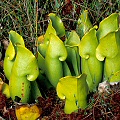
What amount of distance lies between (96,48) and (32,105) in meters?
0.45

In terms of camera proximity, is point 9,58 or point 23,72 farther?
point 9,58

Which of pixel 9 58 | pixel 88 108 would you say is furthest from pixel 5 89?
pixel 88 108

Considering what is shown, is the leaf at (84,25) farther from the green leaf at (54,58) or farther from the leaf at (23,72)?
the leaf at (23,72)

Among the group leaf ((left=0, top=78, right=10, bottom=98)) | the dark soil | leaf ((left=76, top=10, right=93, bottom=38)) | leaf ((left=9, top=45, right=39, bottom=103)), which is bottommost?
the dark soil

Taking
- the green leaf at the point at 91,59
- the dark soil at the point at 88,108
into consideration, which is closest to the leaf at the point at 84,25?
the green leaf at the point at 91,59

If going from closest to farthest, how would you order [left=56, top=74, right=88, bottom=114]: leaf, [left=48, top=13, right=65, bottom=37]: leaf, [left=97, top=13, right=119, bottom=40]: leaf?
[left=56, top=74, right=88, bottom=114]: leaf, [left=97, top=13, right=119, bottom=40]: leaf, [left=48, top=13, right=65, bottom=37]: leaf

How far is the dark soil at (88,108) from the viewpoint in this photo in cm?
182

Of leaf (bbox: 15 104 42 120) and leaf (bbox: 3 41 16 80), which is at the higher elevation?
leaf (bbox: 3 41 16 80)

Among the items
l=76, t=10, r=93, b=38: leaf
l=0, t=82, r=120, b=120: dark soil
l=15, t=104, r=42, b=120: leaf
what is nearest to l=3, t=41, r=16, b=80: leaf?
l=0, t=82, r=120, b=120: dark soil

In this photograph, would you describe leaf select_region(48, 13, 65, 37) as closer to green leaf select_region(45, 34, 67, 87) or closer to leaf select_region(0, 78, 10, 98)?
green leaf select_region(45, 34, 67, 87)

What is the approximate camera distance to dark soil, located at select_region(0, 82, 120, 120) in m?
1.82

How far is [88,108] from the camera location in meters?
1.85

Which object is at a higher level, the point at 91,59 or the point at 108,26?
the point at 108,26

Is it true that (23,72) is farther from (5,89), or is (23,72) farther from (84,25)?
(84,25)
